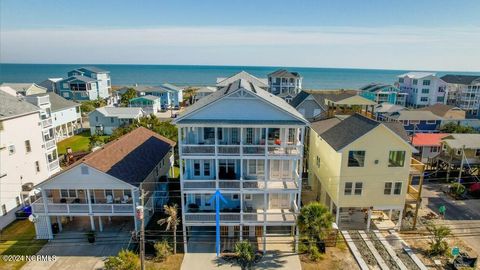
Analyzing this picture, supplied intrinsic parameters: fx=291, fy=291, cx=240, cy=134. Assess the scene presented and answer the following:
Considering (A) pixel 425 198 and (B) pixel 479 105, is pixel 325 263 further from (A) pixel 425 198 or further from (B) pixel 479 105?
(B) pixel 479 105

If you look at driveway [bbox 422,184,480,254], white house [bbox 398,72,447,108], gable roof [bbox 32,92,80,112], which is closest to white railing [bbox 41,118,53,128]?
gable roof [bbox 32,92,80,112]

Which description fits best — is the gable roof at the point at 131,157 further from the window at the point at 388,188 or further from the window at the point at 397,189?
the window at the point at 397,189

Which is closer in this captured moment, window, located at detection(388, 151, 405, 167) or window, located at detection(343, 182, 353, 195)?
window, located at detection(388, 151, 405, 167)

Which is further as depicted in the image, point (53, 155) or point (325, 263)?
point (53, 155)

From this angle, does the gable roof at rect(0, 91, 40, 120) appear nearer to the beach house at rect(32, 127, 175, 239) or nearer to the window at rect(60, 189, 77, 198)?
the beach house at rect(32, 127, 175, 239)

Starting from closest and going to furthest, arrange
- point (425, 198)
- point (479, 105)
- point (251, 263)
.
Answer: point (251, 263)
point (425, 198)
point (479, 105)

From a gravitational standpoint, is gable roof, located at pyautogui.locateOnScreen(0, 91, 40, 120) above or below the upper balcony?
above

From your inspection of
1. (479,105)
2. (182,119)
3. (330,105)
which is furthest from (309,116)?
(479,105)

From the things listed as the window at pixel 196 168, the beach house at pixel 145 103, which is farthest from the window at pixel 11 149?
the beach house at pixel 145 103
